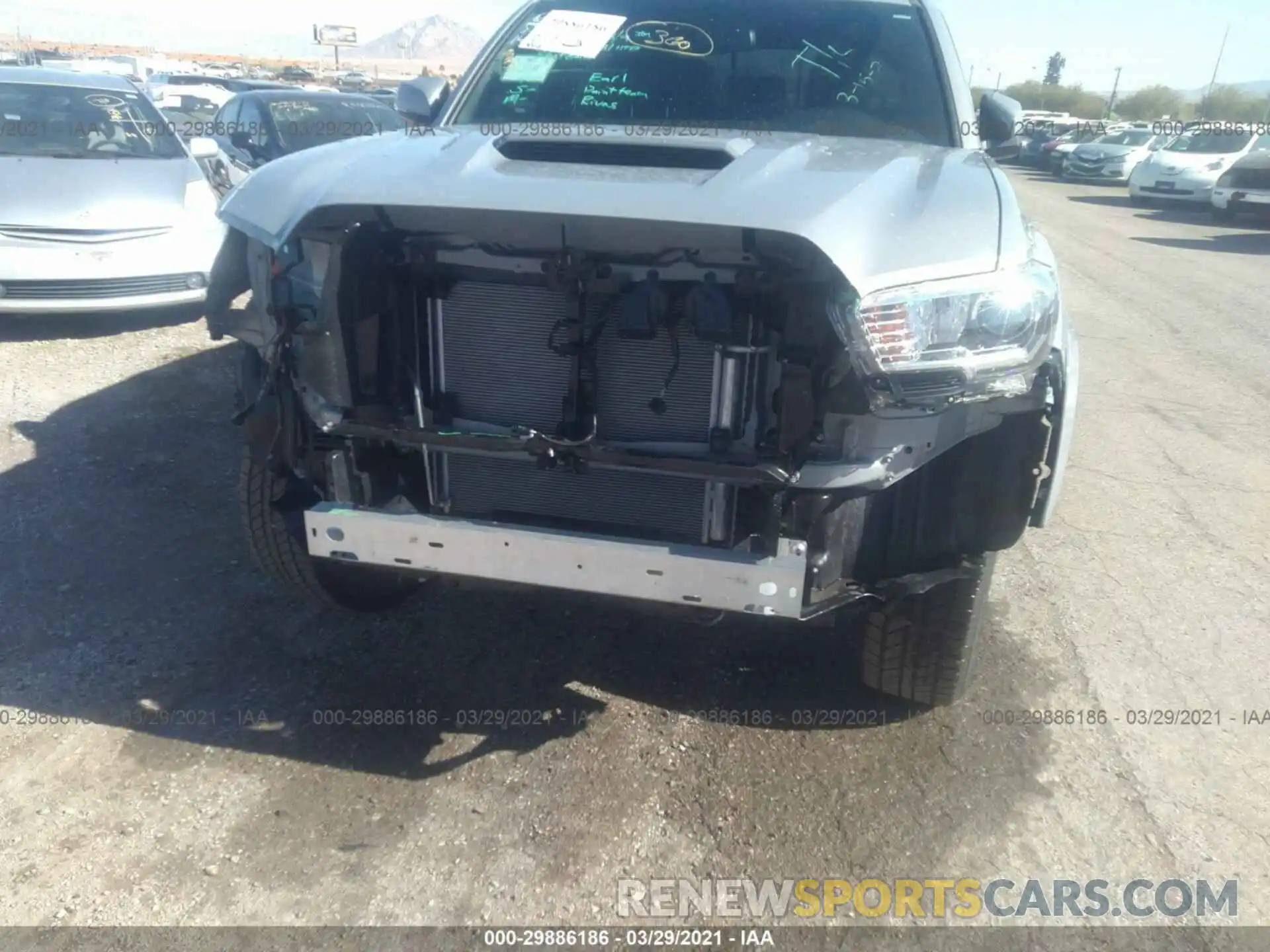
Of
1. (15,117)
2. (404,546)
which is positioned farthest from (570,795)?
(15,117)

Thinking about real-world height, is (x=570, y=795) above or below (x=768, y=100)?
below

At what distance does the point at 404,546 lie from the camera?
7.67 ft

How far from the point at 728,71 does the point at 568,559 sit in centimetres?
193

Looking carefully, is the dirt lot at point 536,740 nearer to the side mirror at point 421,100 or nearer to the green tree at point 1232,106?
Result: the side mirror at point 421,100

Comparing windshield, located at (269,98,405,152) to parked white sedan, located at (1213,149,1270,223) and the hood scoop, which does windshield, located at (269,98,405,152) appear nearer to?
the hood scoop

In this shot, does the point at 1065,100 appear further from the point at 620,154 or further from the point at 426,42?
the point at 426,42

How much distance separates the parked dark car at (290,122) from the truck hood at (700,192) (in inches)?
294

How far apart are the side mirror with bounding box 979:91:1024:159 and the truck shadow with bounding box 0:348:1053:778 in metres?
1.58

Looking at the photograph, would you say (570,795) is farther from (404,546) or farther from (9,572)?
(9,572)

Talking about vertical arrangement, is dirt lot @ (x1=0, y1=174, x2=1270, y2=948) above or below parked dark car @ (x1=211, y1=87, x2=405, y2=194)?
below

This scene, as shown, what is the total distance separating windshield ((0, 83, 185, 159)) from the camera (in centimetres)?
669

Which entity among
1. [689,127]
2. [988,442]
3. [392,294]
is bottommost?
[988,442]

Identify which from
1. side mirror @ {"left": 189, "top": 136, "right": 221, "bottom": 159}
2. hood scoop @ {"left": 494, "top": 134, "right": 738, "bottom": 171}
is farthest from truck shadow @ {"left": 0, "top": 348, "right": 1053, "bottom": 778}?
side mirror @ {"left": 189, "top": 136, "right": 221, "bottom": 159}

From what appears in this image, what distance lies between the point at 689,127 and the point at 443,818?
2.11m
